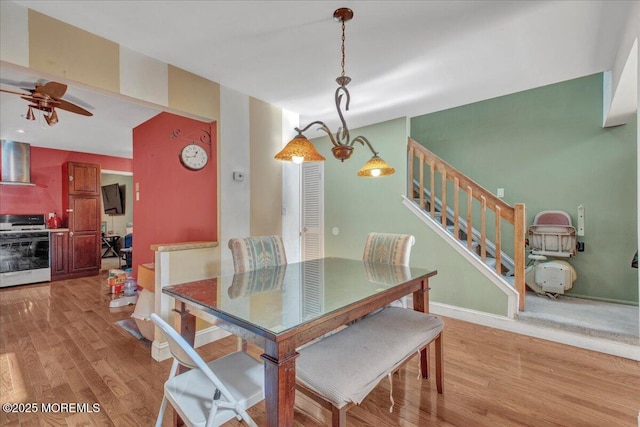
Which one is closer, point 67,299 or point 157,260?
point 157,260

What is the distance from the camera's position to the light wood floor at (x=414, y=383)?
5.67 ft

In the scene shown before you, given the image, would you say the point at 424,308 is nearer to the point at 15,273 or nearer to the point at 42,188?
the point at 15,273

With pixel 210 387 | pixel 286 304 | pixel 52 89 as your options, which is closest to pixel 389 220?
pixel 286 304

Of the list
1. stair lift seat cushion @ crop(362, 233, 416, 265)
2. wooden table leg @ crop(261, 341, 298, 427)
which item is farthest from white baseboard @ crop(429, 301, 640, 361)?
wooden table leg @ crop(261, 341, 298, 427)

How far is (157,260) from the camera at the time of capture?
2.48 metres

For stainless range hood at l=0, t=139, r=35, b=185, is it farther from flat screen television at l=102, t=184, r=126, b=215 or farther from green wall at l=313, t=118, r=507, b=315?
green wall at l=313, t=118, r=507, b=315

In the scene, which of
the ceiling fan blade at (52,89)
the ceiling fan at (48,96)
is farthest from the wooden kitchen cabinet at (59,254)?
the ceiling fan blade at (52,89)

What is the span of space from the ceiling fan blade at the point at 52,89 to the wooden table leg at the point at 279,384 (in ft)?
9.53

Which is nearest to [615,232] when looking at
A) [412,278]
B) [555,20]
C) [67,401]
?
[555,20]

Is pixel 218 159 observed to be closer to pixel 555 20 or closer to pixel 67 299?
pixel 555 20

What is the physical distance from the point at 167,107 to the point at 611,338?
4.33 m

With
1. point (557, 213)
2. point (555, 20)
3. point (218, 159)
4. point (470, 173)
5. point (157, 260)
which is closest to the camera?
point (555, 20)

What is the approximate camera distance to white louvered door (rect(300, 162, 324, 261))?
15.2ft

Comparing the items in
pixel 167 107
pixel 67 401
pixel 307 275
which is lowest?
pixel 67 401
